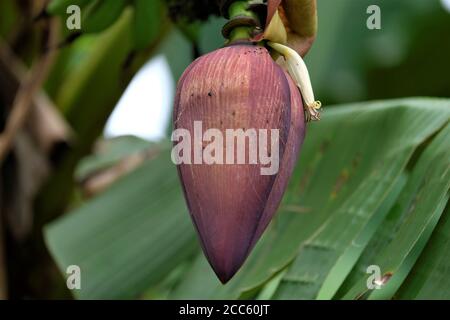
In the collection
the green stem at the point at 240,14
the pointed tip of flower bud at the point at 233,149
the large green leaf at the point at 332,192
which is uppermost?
the green stem at the point at 240,14

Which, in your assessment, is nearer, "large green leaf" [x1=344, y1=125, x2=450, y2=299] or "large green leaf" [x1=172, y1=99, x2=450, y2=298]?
"large green leaf" [x1=344, y1=125, x2=450, y2=299]

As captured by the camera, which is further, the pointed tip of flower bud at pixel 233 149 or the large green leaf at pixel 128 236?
the large green leaf at pixel 128 236

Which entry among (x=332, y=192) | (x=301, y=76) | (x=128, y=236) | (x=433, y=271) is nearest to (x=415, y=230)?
(x=433, y=271)

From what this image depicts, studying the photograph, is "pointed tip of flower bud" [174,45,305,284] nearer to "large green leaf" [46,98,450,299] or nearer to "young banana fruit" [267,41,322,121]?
"young banana fruit" [267,41,322,121]

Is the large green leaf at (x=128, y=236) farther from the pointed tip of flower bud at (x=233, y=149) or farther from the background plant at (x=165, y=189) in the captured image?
the pointed tip of flower bud at (x=233, y=149)

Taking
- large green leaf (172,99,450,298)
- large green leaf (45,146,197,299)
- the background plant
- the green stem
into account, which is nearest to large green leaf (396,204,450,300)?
the background plant

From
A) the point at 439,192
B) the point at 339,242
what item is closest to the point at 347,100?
the point at 339,242

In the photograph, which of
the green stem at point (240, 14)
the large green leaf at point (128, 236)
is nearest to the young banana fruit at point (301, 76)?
the green stem at point (240, 14)
